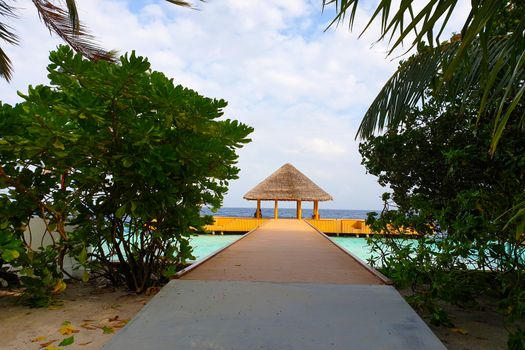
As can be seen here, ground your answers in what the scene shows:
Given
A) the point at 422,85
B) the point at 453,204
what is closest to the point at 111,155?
the point at 422,85

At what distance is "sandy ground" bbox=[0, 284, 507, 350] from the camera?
7.79ft

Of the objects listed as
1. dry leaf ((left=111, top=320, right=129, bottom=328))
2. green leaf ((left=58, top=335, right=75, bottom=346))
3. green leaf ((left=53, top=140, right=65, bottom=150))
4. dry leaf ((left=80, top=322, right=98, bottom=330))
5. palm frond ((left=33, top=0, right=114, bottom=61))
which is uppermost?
palm frond ((left=33, top=0, right=114, bottom=61))

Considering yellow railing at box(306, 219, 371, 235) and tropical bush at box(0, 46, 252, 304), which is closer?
tropical bush at box(0, 46, 252, 304)

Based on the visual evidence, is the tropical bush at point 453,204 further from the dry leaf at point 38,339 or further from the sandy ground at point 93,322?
the dry leaf at point 38,339

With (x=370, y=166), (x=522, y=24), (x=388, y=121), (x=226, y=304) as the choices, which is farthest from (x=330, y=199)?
(x=522, y=24)

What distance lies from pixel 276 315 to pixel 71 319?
1699 millimetres

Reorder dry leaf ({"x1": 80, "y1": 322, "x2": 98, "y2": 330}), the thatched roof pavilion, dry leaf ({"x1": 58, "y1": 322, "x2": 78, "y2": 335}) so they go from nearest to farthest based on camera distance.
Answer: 1. dry leaf ({"x1": 58, "y1": 322, "x2": 78, "y2": 335})
2. dry leaf ({"x1": 80, "y1": 322, "x2": 98, "y2": 330})
3. the thatched roof pavilion

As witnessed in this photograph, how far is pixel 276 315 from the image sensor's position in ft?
7.19

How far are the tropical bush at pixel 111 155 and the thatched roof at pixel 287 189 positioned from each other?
1525 cm

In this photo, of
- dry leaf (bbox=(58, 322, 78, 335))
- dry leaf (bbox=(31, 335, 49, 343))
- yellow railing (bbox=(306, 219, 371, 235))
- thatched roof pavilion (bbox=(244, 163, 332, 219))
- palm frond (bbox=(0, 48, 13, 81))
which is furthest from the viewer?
thatched roof pavilion (bbox=(244, 163, 332, 219))

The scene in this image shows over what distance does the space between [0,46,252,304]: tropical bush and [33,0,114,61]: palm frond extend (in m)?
3.18

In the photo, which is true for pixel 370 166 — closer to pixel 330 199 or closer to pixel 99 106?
pixel 99 106

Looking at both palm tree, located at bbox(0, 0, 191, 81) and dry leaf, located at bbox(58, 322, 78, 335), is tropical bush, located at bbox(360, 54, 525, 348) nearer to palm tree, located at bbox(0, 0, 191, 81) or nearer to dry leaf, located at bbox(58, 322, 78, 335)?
dry leaf, located at bbox(58, 322, 78, 335)

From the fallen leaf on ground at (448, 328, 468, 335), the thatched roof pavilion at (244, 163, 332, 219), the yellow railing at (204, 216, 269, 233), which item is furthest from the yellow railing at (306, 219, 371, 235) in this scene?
the fallen leaf on ground at (448, 328, 468, 335)
